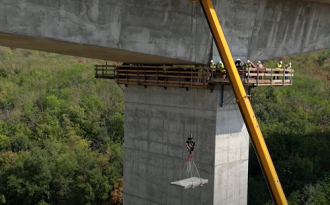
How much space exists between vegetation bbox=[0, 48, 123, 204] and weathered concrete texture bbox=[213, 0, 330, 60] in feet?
45.9

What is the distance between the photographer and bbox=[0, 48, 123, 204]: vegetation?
30.5 metres

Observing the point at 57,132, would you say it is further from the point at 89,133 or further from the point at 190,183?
the point at 190,183

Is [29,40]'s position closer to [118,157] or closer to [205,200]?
[205,200]

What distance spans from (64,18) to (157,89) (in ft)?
20.5

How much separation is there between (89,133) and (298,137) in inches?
685

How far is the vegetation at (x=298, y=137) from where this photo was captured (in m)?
29.1

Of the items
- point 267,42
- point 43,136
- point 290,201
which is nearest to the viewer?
point 267,42

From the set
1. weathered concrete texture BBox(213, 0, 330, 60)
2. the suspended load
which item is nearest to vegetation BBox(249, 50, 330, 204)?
the suspended load

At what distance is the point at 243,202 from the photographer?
767 inches

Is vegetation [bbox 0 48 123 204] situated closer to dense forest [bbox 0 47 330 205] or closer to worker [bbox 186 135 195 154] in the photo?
dense forest [bbox 0 47 330 205]

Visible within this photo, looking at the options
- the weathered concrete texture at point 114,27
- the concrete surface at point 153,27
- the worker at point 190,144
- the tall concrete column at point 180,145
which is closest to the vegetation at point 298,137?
the tall concrete column at point 180,145

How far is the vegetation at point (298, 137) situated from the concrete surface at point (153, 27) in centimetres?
1082

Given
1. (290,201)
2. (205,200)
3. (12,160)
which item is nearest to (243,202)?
(205,200)

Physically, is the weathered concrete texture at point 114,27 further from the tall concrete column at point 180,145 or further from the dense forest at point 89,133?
the dense forest at point 89,133
